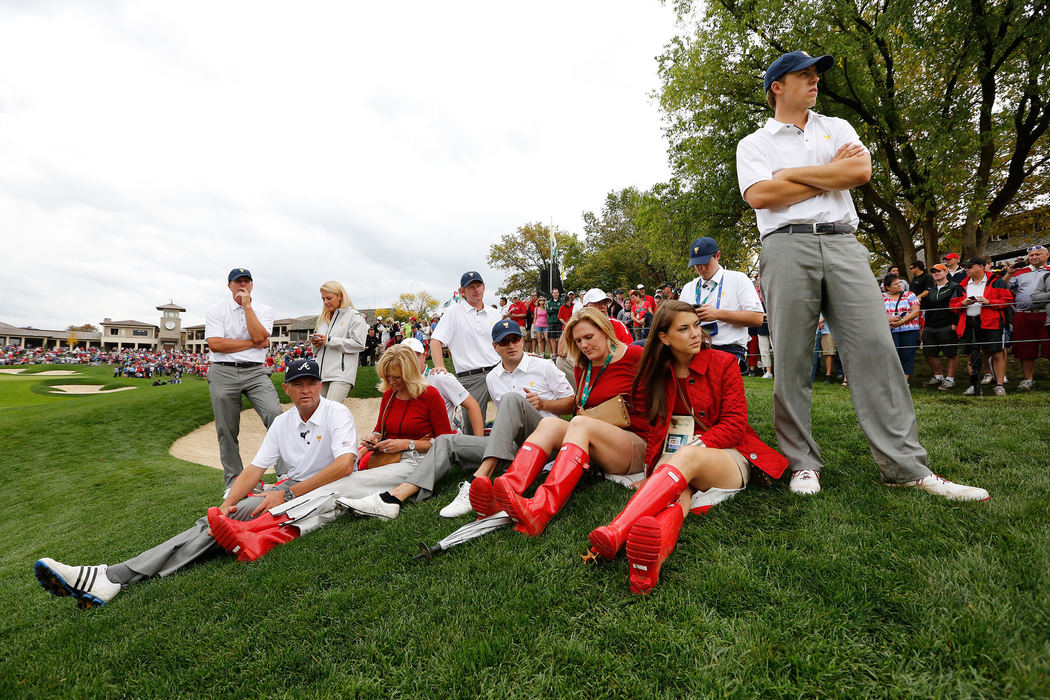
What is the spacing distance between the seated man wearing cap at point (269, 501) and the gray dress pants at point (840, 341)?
3.56 meters

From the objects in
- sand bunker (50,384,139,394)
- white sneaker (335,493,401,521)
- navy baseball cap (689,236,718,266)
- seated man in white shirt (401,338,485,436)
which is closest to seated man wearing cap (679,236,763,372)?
navy baseball cap (689,236,718,266)

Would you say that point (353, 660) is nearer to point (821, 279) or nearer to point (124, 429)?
point (821, 279)

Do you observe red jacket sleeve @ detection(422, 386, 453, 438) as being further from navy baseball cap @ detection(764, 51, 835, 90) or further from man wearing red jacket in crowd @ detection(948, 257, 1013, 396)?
man wearing red jacket in crowd @ detection(948, 257, 1013, 396)

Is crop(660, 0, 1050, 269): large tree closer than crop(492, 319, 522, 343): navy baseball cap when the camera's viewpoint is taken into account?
No

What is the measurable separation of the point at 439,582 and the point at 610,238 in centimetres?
4846

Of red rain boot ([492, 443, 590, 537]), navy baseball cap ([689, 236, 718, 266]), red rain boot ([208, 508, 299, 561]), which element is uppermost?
navy baseball cap ([689, 236, 718, 266])

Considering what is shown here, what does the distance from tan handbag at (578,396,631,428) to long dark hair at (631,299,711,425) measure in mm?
334

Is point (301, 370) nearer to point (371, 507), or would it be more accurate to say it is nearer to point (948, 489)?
point (371, 507)

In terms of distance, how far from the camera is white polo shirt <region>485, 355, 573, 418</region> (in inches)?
196

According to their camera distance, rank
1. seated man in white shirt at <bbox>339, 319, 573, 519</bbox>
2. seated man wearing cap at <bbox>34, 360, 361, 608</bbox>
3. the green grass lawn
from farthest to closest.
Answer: seated man in white shirt at <bbox>339, 319, 573, 519</bbox>, seated man wearing cap at <bbox>34, 360, 361, 608</bbox>, the green grass lawn

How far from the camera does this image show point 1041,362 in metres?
9.73

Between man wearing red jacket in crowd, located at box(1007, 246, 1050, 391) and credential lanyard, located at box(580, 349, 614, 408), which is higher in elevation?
man wearing red jacket in crowd, located at box(1007, 246, 1050, 391)

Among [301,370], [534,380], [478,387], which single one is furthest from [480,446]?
[301,370]

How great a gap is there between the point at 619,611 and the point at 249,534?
2.90m
